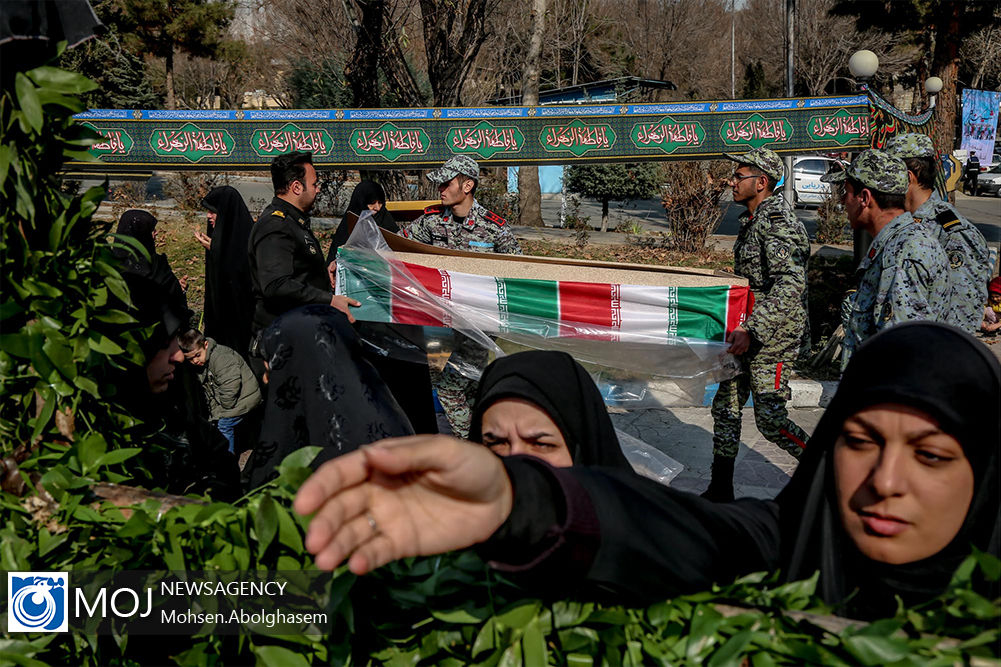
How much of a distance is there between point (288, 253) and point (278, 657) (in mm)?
3369

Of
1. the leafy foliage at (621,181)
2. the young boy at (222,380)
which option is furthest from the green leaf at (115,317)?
the leafy foliage at (621,181)

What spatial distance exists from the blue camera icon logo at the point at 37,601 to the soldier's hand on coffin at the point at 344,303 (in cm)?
249

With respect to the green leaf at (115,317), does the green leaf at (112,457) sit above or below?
below

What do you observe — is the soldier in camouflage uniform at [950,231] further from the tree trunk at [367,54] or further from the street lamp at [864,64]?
the tree trunk at [367,54]

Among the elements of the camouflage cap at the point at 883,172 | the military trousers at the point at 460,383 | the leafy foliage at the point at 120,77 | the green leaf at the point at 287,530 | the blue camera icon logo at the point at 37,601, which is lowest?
the military trousers at the point at 460,383

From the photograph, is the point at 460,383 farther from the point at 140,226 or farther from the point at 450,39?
the point at 450,39

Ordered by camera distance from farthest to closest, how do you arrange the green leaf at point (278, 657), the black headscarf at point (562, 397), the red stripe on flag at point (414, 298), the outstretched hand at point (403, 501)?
the red stripe on flag at point (414, 298), the black headscarf at point (562, 397), the green leaf at point (278, 657), the outstretched hand at point (403, 501)

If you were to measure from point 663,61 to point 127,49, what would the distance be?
893 inches

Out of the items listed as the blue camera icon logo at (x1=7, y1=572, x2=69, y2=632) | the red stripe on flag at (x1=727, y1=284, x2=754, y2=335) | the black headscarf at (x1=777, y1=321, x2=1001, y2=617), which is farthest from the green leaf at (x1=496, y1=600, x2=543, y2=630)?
the red stripe on flag at (x1=727, y1=284, x2=754, y2=335)

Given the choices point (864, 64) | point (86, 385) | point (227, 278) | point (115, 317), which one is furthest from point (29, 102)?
point (864, 64)

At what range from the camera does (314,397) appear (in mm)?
2752

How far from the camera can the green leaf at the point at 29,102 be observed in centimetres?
166

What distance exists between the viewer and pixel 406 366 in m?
4.59

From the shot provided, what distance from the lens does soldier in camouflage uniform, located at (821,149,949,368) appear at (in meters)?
3.42
